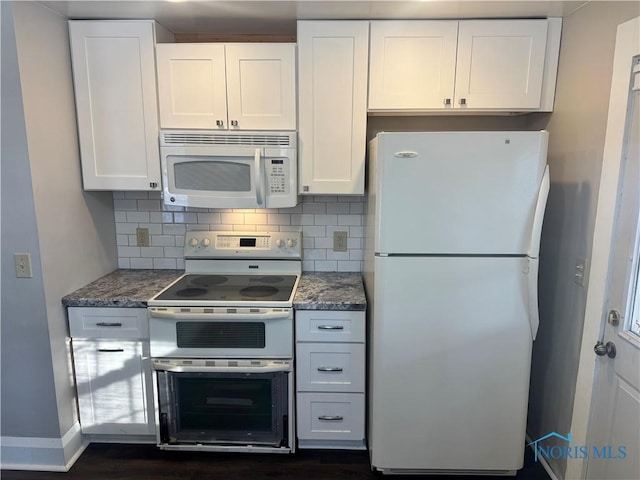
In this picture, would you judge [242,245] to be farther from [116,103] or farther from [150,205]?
[116,103]

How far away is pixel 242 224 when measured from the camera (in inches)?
101

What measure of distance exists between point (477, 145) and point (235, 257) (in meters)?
1.57

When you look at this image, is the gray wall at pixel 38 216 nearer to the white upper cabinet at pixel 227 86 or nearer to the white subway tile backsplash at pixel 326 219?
the white upper cabinet at pixel 227 86

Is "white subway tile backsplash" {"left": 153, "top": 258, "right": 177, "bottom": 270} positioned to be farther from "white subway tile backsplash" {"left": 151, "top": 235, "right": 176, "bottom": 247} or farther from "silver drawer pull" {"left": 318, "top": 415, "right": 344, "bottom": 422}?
"silver drawer pull" {"left": 318, "top": 415, "right": 344, "bottom": 422}

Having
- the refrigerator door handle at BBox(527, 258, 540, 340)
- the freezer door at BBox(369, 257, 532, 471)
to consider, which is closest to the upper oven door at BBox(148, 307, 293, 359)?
the freezer door at BBox(369, 257, 532, 471)

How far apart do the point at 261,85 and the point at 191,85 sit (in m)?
0.38

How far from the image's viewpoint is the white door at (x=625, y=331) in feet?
4.75

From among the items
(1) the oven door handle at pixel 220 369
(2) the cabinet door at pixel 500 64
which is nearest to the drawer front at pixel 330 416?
(1) the oven door handle at pixel 220 369

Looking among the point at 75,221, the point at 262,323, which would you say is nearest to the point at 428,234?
the point at 262,323

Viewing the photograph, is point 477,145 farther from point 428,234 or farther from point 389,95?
point 389,95

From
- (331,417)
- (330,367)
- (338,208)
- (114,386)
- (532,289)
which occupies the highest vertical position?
(338,208)

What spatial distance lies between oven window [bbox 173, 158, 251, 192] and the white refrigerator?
74 cm

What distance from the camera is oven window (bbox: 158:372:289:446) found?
210cm

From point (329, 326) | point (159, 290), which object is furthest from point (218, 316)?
point (329, 326)
